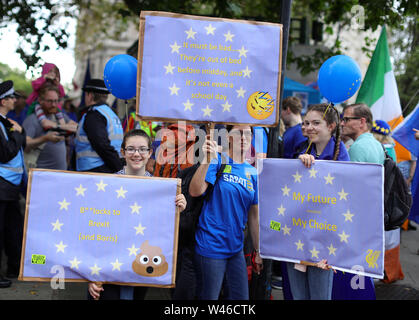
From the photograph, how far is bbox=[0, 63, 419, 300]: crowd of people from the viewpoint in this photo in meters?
3.35

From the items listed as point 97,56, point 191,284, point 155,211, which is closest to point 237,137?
point 155,211

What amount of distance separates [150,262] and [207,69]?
1.28 metres

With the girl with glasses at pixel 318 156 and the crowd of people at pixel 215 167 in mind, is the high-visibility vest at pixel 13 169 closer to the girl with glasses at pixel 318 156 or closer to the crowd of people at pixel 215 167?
the crowd of people at pixel 215 167

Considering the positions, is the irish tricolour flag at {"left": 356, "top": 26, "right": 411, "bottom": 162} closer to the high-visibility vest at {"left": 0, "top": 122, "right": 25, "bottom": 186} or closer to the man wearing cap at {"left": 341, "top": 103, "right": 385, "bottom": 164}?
the man wearing cap at {"left": 341, "top": 103, "right": 385, "bottom": 164}

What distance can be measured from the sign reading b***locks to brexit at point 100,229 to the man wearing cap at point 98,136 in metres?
1.93

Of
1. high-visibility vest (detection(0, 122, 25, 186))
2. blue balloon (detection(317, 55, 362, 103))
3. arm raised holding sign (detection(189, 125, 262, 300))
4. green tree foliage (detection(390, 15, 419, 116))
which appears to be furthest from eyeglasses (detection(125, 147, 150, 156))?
green tree foliage (detection(390, 15, 419, 116))

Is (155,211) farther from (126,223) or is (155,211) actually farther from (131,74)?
(131,74)

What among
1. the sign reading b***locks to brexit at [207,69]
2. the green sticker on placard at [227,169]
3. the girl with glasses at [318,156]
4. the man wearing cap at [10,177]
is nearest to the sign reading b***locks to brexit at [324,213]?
the girl with glasses at [318,156]

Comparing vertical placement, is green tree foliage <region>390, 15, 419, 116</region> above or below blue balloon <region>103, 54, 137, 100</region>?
above

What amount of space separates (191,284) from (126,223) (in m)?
0.78

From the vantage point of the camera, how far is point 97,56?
4712 centimetres

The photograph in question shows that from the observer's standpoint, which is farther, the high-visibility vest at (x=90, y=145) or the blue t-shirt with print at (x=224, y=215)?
the high-visibility vest at (x=90, y=145)

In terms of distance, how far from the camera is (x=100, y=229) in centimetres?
308

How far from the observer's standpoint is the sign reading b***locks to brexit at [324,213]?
124 inches
